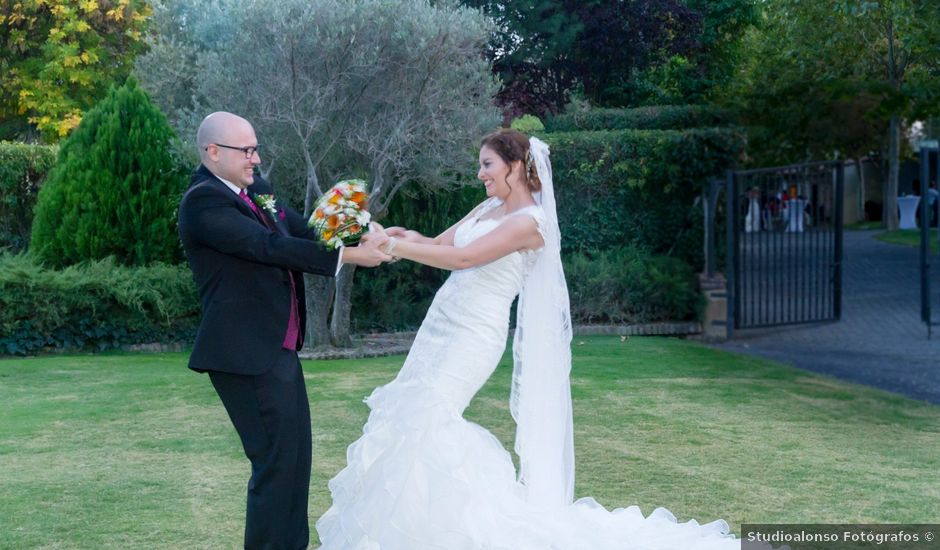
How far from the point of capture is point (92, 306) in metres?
13.6

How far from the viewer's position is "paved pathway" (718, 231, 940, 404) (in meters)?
12.0

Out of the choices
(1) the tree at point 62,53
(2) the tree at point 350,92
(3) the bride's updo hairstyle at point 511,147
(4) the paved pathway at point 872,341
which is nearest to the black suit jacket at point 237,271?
(3) the bride's updo hairstyle at point 511,147

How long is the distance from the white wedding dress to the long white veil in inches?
5.7

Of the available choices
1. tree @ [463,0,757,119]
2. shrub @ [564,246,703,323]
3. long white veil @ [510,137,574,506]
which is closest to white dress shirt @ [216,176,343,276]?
long white veil @ [510,137,574,506]

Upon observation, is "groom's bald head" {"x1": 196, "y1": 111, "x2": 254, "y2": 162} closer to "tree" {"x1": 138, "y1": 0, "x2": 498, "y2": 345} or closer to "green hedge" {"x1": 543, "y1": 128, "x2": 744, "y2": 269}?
"tree" {"x1": 138, "y1": 0, "x2": 498, "y2": 345}

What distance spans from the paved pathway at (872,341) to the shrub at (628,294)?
105 centimetres

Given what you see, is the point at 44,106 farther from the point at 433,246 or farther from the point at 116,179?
the point at 433,246

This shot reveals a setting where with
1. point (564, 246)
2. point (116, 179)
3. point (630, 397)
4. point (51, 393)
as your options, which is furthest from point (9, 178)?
point (630, 397)

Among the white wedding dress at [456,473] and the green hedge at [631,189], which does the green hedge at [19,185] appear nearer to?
the green hedge at [631,189]

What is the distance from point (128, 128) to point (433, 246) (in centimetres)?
1077

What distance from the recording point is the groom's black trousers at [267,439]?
4812mm

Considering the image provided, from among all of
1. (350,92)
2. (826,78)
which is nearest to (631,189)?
(350,92)

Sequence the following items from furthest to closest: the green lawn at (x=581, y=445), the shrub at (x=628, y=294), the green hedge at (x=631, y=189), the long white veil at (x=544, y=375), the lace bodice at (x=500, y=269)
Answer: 1. the green hedge at (x=631, y=189)
2. the shrub at (x=628, y=294)
3. the green lawn at (x=581, y=445)
4. the long white veil at (x=544, y=375)
5. the lace bodice at (x=500, y=269)

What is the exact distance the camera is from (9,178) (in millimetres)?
16453
